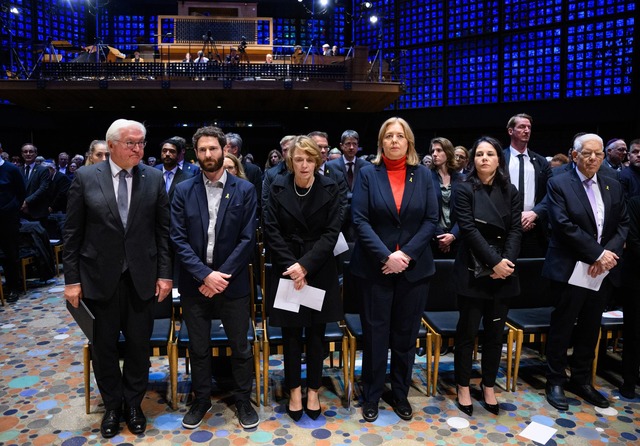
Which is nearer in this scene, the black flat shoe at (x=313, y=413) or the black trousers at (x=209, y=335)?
the black trousers at (x=209, y=335)

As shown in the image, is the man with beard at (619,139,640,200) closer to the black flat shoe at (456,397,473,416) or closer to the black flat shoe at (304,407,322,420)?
the black flat shoe at (456,397,473,416)

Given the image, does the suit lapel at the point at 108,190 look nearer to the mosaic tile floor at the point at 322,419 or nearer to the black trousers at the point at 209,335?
the black trousers at the point at 209,335

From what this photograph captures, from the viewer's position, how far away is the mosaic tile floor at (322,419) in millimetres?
2703

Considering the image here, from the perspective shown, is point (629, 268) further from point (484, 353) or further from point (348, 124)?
point (348, 124)

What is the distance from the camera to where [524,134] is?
366 cm

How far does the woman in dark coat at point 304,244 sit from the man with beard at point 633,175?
2.35 meters

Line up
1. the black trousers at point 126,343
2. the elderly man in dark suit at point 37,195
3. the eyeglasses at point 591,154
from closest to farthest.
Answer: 1. the black trousers at point 126,343
2. the eyeglasses at point 591,154
3. the elderly man in dark suit at point 37,195

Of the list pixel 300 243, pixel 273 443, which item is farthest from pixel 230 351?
pixel 300 243

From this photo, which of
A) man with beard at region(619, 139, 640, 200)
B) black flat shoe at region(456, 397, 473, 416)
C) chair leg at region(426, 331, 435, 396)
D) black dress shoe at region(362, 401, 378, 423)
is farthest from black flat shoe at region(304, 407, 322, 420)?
man with beard at region(619, 139, 640, 200)

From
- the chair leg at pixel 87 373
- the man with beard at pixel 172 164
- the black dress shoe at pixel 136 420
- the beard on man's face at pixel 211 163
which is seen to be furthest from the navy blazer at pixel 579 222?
the man with beard at pixel 172 164

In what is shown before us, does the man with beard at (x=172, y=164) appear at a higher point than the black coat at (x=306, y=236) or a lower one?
higher

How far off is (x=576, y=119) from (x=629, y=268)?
923 centimetres

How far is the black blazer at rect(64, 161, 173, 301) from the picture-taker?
2582 millimetres

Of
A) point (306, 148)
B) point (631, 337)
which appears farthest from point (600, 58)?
point (306, 148)
